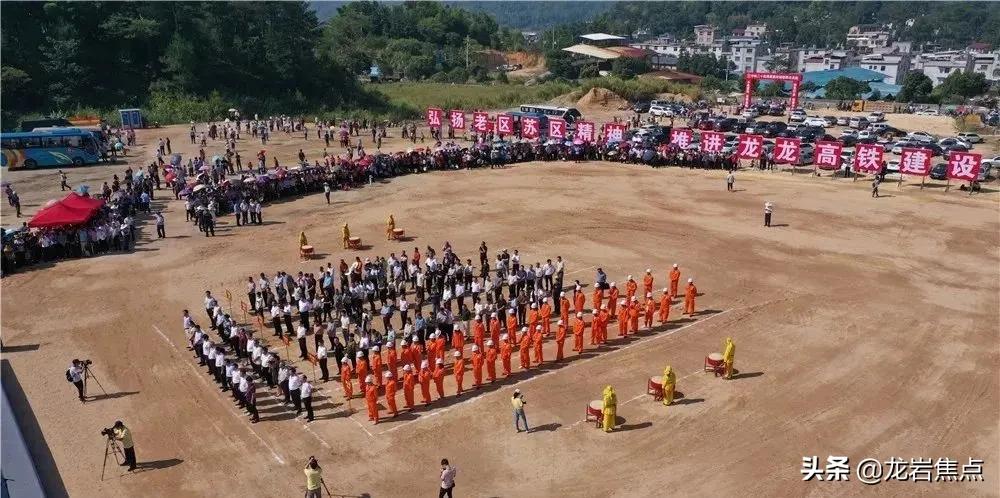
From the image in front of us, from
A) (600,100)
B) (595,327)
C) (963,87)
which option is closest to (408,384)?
(595,327)

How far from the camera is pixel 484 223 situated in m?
31.3

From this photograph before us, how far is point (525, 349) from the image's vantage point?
18.2 meters

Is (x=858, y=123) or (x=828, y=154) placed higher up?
(x=858, y=123)

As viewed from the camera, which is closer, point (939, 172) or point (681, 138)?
point (939, 172)

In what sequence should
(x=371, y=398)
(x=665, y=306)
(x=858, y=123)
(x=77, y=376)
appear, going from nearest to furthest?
(x=371, y=398)
(x=77, y=376)
(x=665, y=306)
(x=858, y=123)

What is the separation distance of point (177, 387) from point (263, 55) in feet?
201

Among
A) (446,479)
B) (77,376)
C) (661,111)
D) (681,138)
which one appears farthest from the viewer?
(661,111)

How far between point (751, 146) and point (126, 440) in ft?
118

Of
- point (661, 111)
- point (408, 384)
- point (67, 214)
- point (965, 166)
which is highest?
point (661, 111)

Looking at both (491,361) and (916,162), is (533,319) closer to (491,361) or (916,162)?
(491,361)

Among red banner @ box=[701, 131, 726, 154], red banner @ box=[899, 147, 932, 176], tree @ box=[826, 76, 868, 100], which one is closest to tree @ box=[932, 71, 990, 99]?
tree @ box=[826, 76, 868, 100]

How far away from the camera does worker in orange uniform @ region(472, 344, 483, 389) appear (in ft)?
56.6

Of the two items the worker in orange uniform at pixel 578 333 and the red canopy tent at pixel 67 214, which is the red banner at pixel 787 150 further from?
the red canopy tent at pixel 67 214

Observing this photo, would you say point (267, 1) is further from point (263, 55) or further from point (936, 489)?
point (936, 489)
